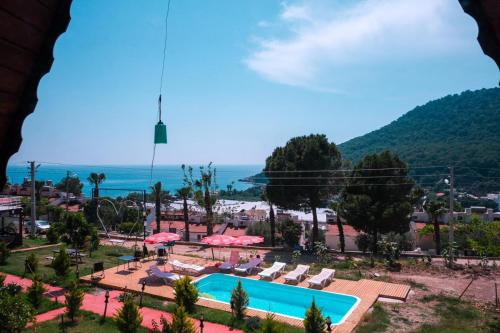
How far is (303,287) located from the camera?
1698cm

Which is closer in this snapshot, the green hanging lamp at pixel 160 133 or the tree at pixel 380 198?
the green hanging lamp at pixel 160 133

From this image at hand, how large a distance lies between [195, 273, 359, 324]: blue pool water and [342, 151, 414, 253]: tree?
12.5 meters

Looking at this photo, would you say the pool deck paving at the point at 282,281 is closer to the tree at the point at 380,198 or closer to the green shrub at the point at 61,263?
the green shrub at the point at 61,263

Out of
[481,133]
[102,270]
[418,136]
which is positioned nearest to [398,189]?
[102,270]

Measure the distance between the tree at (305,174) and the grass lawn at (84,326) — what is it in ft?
65.4

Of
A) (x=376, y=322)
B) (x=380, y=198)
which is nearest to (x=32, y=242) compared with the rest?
(x=376, y=322)

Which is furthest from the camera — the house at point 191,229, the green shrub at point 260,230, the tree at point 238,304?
the house at point 191,229

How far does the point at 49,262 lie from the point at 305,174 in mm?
19715

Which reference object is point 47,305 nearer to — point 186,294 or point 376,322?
point 186,294

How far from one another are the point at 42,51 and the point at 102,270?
1849cm

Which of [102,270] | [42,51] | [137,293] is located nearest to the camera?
[42,51]

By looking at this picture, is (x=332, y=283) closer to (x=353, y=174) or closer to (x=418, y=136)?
(x=353, y=174)

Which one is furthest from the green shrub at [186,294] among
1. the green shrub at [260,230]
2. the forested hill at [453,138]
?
the forested hill at [453,138]

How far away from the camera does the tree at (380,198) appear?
26938 mm
